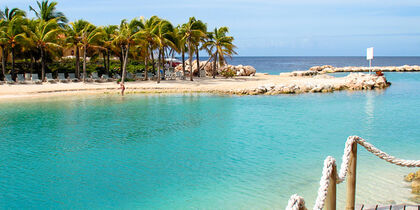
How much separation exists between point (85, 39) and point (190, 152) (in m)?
24.9

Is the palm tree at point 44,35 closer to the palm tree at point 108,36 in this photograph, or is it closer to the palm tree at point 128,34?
the palm tree at point 108,36

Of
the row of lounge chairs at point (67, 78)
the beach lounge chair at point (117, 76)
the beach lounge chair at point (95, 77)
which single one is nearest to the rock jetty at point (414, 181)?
the row of lounge chairs at point (67, 78)

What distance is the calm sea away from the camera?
9.30m

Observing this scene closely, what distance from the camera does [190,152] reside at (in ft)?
43.7

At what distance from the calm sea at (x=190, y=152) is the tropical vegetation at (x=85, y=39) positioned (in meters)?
10.3

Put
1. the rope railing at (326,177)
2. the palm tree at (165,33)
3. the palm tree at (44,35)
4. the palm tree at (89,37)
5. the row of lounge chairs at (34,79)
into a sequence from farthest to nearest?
1. the palm tree at (165,33)
2. the palm tree at (89,37)
3. the palm tree at (44,35)
4. the row of lounge chairs at (34,79)
5. the rope railing at (326,177)

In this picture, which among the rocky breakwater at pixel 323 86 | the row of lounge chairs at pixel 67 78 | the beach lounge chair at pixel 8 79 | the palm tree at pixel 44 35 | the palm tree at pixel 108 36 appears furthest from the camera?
the palm tree at pixel 108 36

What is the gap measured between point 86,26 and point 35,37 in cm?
448

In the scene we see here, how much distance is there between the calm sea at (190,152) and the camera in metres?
9.30

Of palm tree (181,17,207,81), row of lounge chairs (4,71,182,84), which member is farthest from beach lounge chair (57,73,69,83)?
palm tree (181,17,207,81)

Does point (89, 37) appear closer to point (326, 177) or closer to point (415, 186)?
point (415, 186)

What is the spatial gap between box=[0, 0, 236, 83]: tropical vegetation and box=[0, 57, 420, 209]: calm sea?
10.3 m

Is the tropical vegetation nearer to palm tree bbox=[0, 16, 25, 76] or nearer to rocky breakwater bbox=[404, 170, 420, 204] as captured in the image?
palm tree bbox=[0, 16, 25, 76]

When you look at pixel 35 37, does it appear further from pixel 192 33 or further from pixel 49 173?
pixel 49 173
